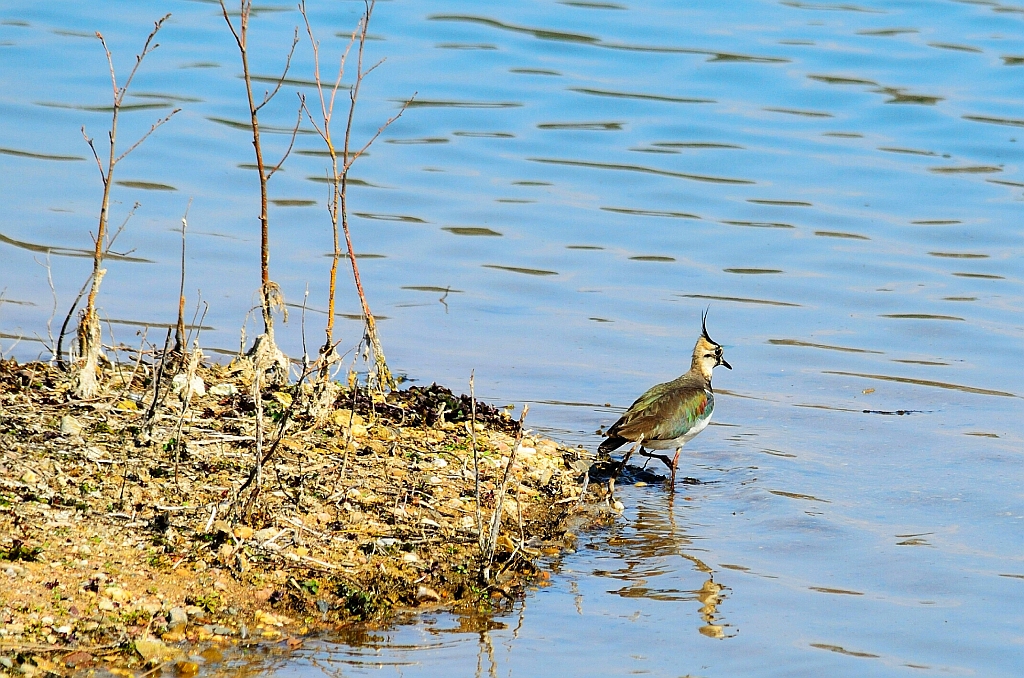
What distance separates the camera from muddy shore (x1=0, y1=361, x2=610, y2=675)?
5949mm

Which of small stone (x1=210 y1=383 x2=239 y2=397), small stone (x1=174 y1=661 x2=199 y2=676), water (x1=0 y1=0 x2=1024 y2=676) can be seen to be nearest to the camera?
small stone (x1=174 y1=661 x2=199 y2=676)

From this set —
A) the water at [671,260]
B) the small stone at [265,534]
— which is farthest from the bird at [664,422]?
the small stone at [265,534]

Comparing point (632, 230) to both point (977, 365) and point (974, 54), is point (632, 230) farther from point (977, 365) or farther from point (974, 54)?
point (974, 54)

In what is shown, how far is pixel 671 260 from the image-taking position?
1500 cm

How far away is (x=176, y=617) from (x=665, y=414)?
13.5ft

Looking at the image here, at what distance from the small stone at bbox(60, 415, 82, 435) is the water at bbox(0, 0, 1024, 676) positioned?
199cm

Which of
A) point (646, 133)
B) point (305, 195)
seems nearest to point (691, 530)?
point (305, 195)

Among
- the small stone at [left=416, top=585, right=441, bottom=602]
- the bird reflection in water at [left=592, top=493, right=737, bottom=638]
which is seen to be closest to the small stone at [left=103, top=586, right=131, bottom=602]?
the small stone at [left=416, top=585, right=441, bottom=602]

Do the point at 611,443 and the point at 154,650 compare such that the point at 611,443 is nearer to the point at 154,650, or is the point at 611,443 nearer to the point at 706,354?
the point at 706,354

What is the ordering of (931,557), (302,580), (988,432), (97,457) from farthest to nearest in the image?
(988,432)
(931,557)
(97,457)
(302,580)

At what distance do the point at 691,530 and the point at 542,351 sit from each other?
403 cm

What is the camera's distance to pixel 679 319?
519 inches

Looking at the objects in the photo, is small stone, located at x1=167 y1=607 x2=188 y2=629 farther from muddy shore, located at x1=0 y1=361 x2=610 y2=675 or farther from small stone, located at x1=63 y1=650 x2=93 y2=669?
small stone, located at x1=63 y1=650 x2=93 y2=669

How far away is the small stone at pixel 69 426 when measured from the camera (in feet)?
23.6
